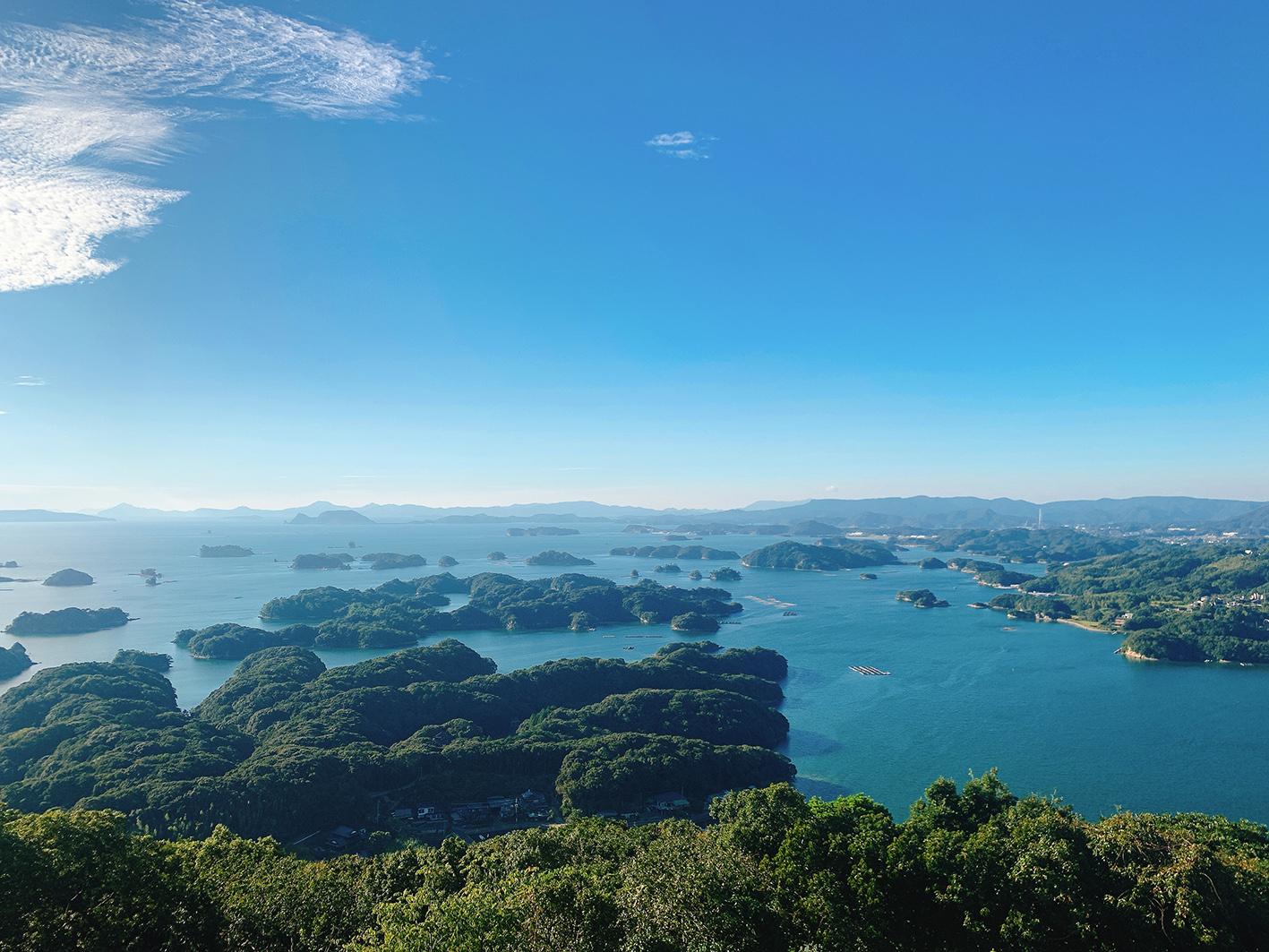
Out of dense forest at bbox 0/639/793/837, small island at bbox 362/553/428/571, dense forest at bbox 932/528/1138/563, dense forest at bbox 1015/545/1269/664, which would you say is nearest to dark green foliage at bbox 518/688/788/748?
dense forest at bbox 0/639/793/837

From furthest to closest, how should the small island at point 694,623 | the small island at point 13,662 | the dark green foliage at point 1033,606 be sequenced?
1. the dark green foliage at point 1033,606
2. the small island at point 694,623
3. the small island at point 13,662

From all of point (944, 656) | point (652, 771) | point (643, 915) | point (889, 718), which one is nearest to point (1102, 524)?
point (944, 656)

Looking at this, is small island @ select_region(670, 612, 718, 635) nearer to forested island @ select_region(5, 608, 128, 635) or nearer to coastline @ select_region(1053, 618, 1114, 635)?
coastline @ select_region(1053, 618, 1114, 635)

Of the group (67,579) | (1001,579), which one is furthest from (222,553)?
(1001,579)

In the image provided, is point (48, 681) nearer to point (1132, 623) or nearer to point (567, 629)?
point (567, 629)

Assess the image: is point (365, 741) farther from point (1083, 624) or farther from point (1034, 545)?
point (1034, 545)

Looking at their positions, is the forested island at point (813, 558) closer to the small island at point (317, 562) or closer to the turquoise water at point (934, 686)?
the turquoise water at point (934, 686)

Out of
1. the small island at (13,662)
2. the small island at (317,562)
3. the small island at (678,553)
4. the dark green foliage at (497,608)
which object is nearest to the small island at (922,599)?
the dark green foliage at (497,608)

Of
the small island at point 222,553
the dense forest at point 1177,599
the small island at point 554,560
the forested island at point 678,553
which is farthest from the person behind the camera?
the small island at point 222,553
